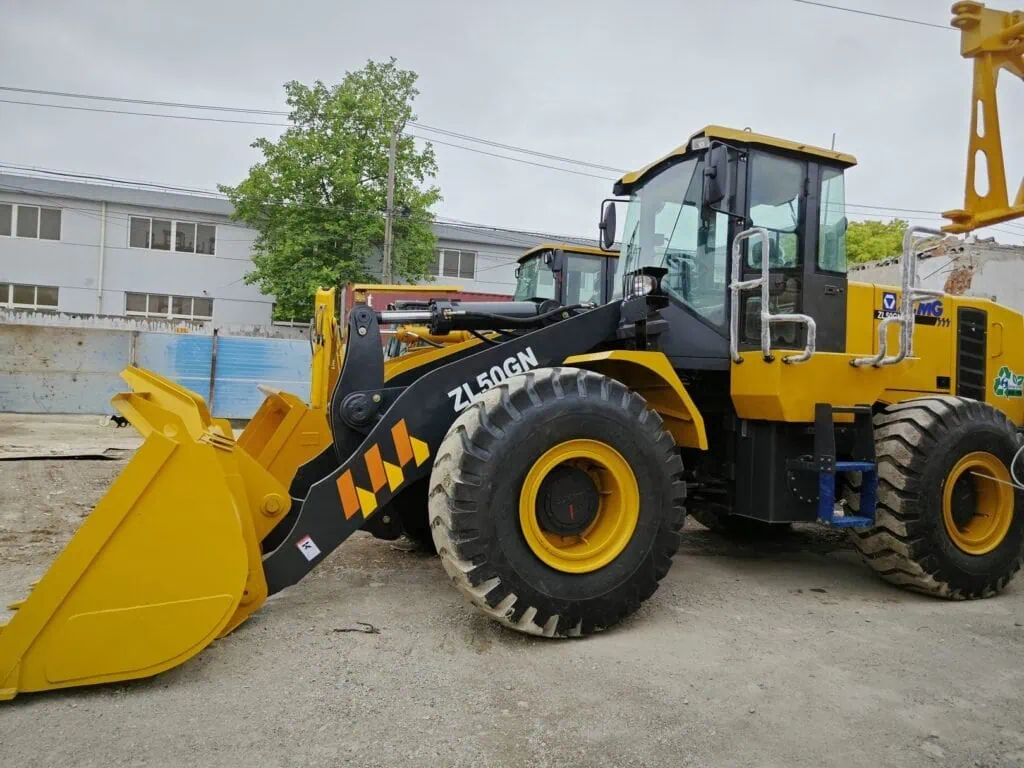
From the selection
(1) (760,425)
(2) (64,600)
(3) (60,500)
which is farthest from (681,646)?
(3) (60,500)

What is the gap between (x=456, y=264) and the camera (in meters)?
27.1

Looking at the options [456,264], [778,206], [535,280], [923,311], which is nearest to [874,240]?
[456,264]

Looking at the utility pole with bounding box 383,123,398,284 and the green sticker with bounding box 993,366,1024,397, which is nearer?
the green sticker with bounding box 993,366,1024,397

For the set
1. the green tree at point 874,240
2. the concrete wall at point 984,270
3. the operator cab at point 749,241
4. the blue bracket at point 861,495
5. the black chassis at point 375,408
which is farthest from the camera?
the green tree at point 874,240

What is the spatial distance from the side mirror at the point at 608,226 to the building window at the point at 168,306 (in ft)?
72.8

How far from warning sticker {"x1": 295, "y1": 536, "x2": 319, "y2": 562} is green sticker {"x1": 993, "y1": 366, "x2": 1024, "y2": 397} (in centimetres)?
545

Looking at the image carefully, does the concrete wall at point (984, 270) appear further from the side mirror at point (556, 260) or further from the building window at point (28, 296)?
the building window at point (28, 296)

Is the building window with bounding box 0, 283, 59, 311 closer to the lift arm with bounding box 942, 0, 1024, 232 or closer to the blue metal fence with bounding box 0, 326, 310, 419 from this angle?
the blue metal fence with bounding box 0, 326, 310, 419

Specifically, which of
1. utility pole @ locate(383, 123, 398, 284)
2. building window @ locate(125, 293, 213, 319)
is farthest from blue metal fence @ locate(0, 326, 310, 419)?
building window @ locate(125, 293, 213, 319)

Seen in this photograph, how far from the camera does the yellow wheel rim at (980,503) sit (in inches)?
180

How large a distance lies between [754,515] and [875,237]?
3204 cm

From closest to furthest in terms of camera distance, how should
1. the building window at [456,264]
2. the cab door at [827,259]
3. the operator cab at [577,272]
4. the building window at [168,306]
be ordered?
the cab door at [827,259] → the operator cab at [577,272] → the building window at [168,306] → the building window at [456,264]

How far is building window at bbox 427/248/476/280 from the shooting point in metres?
26.9

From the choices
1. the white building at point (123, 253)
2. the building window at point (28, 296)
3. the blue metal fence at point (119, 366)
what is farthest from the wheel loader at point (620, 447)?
the building window at point (28, 296)
